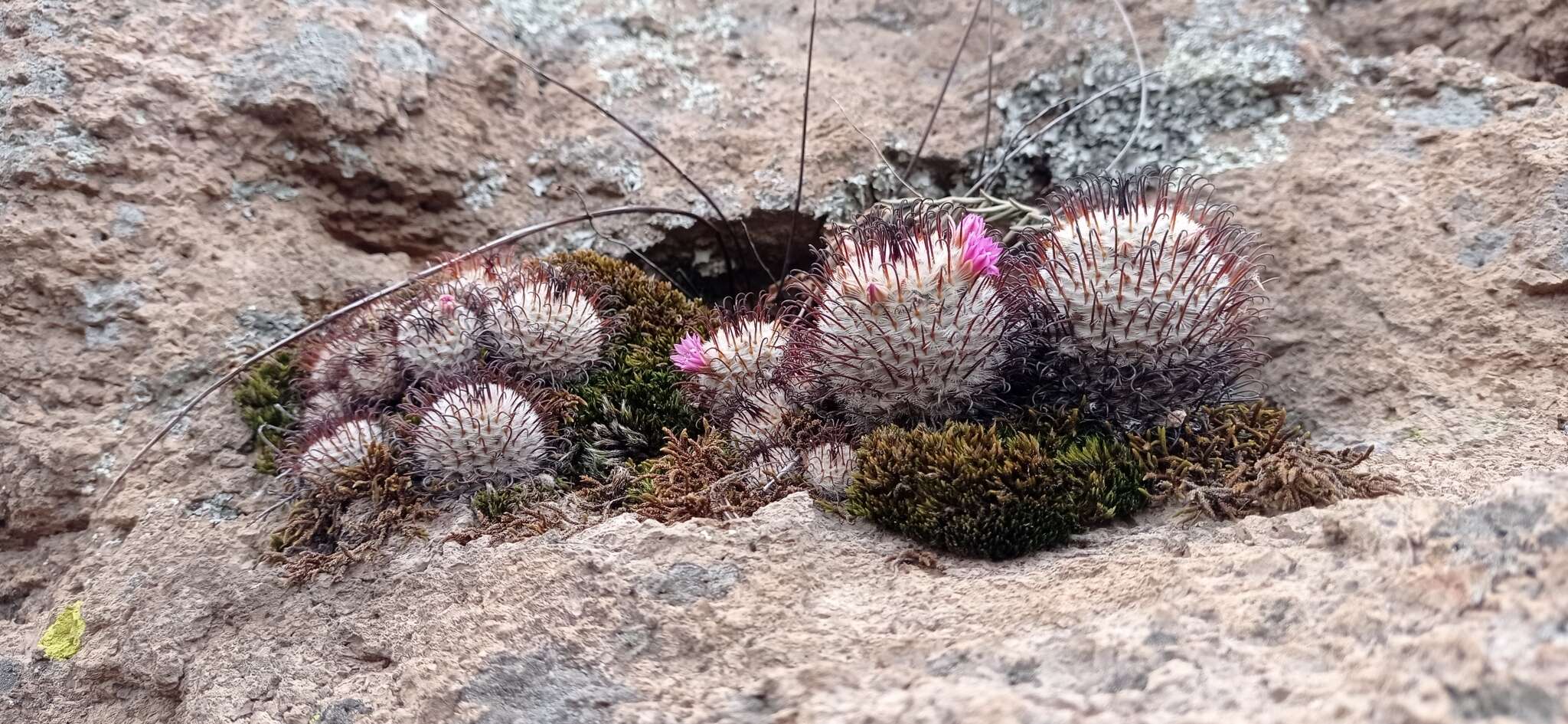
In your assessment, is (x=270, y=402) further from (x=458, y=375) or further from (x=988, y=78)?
(x=988, y=78)

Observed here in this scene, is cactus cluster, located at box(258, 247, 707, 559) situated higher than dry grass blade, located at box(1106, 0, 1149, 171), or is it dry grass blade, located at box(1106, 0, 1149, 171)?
dry grass blade, located at box(1106, 0, 1149, 171)

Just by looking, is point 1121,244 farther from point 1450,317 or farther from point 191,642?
point 191,642

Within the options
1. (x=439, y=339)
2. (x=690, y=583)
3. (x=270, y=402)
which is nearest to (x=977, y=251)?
(x=690, y=583)

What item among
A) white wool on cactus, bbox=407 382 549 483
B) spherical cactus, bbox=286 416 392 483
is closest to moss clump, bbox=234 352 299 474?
spherical cactus, bbox=286 416 392 483

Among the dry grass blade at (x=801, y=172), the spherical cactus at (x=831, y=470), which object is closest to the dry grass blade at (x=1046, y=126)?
the dry grass blade at (x=801, y=172)

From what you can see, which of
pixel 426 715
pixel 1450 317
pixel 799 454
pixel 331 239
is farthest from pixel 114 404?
pixel 1450 317

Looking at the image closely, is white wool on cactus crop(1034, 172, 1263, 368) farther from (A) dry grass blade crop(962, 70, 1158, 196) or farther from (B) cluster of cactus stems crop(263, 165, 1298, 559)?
(A) dry grass blade crop(962, 70, 1158, 196)
